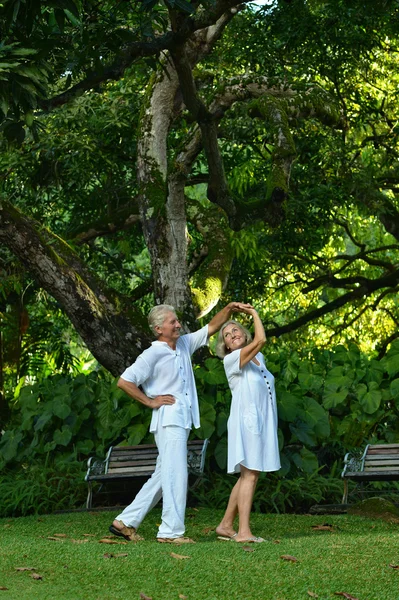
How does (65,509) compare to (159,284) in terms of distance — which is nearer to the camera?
(65,509)

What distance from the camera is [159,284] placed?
1259cm

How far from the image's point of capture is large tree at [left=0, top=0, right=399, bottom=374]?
37.8ft

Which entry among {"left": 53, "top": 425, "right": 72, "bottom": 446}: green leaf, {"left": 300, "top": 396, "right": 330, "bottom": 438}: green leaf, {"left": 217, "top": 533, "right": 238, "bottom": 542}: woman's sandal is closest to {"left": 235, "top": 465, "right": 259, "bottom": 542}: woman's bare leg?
{"left": 217, "top": 533, "right": 238, "bottom": 542}: woman's sandal

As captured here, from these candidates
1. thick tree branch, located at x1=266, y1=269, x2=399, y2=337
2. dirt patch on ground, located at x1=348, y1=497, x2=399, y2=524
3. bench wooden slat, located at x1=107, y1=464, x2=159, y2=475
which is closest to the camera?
dirt patch on ground, located at x1=348, y1=497, x2=399, y2=524

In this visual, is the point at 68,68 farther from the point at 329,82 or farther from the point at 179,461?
the point at 329,82

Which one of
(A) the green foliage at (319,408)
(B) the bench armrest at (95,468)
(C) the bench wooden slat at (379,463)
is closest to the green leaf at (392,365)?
(A) the green foliage at (319,408)

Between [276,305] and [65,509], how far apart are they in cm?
974

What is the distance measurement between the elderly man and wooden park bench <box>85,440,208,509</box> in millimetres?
1781

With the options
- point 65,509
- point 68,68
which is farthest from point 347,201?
point 68,68

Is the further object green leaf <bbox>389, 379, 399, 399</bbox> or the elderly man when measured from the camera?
green leaf <bbox>389, 379, 399, 399</bbox>

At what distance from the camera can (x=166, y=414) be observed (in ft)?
26.4

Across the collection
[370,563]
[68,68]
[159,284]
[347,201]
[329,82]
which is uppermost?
[329,82]

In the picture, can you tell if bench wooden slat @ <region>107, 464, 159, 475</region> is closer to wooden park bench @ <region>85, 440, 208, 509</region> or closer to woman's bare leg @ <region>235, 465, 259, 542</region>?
wooden park bench @ <region>85, 440, 208, 509</region>

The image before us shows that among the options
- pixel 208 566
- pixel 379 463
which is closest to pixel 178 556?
pixel 208 566
